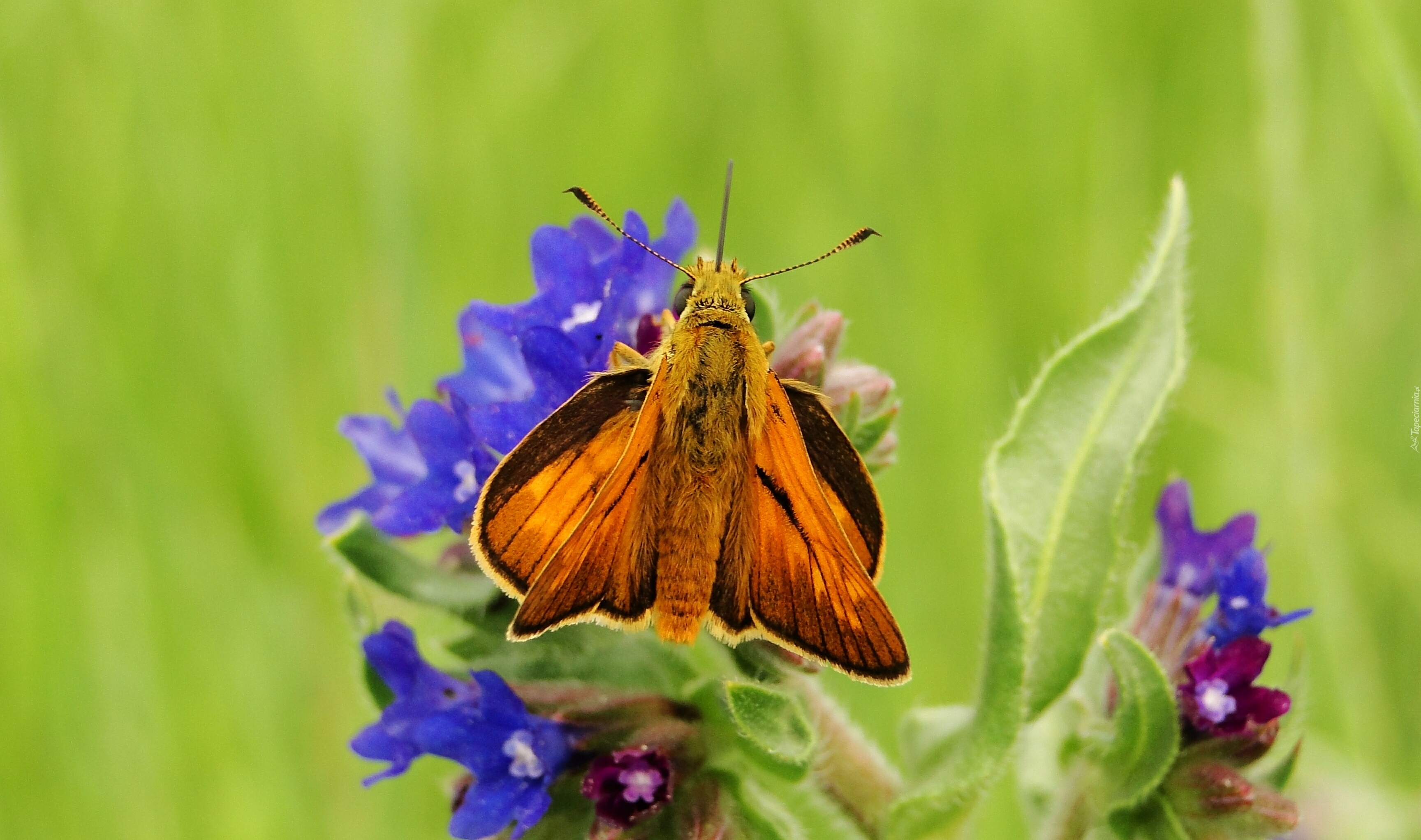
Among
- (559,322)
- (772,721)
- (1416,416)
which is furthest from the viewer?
(1416,416)

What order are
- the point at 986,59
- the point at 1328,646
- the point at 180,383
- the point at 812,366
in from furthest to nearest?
the point at 986,59, the point at 180,383, the point at 1328,646, the point at 812,366

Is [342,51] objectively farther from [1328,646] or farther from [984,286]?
[1328,646]

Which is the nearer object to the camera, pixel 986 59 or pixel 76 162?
pixel 76 162

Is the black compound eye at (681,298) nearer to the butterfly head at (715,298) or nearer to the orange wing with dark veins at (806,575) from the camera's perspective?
the butterfly head at (715,298)

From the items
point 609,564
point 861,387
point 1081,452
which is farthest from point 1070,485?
point 609,564

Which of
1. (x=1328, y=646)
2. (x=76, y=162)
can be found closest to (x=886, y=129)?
(x=1328, y=646)

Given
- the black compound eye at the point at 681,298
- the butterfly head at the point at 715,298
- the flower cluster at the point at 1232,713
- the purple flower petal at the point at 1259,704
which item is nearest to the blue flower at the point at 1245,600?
the flower cluster at the point at 1232,713

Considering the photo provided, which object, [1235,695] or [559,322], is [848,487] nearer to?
[559,322]
